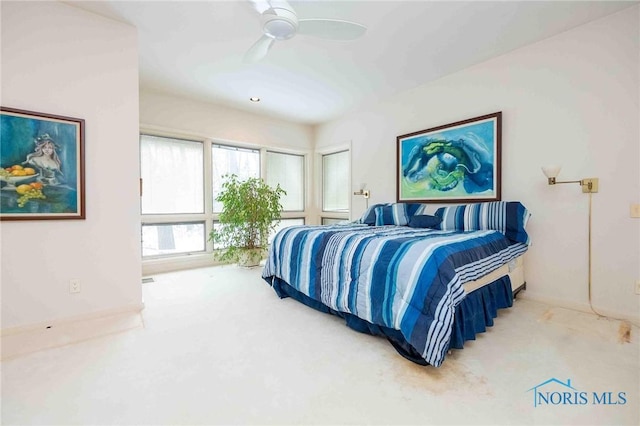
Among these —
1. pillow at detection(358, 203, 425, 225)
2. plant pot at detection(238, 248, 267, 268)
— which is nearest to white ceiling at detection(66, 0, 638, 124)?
pillow at detection(358, 203, 425, 225)

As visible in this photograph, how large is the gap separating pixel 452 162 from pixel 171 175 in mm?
3807

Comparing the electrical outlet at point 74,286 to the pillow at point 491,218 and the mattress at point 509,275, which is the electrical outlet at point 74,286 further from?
the pillow at point 491,218

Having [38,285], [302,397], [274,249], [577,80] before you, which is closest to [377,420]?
[302,397]

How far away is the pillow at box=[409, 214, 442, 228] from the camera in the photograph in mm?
3170

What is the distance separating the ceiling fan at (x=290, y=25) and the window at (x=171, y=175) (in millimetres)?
2611

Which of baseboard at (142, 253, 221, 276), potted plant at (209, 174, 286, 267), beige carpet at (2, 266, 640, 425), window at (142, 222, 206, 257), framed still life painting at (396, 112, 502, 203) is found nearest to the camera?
beige carpet at (2, 266, 640, 425)

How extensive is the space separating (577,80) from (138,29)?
3888 millimetres

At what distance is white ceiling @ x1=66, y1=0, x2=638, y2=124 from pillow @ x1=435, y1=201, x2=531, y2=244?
1576mm

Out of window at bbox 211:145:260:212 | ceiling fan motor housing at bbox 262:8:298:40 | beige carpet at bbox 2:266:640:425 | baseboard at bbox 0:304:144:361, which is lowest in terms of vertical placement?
beige carpet at bbox 2:266:640:425

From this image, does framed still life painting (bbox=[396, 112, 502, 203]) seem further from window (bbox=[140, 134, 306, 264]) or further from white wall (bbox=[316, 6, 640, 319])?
window (bbox=[140, 134, 306, 264])

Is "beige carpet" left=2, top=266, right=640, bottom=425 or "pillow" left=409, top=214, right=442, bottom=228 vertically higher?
"pillow" left=409, top=214, right=442, bottom=228

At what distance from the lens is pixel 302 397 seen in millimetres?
1434

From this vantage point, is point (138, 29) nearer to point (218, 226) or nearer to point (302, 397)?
point (218, 226)

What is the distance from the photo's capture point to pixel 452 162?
133 inches
